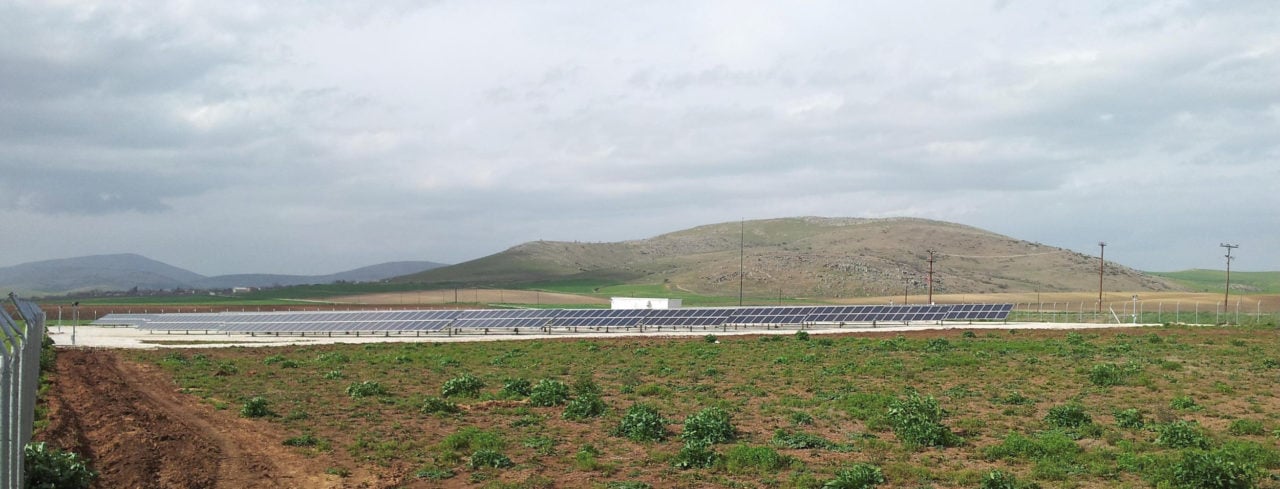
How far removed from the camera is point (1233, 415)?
83.6 ft

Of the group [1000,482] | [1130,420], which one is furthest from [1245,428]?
[1000,482]

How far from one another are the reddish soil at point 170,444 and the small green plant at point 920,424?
42.7 ft

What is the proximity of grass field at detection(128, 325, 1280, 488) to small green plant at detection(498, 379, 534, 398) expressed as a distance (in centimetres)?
8

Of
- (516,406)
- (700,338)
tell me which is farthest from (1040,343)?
(516,406)

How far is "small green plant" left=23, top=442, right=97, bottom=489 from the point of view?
14391 millimetres

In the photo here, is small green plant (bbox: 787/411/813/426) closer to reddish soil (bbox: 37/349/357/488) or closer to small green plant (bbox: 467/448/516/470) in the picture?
small green plant (bbox: 467/448/516/470)

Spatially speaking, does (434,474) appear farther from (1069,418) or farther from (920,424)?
(1069,418)

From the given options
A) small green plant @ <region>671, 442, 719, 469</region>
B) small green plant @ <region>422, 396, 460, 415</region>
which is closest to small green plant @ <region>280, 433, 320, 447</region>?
small green plant @ <region>422, 396, 460, 415</region>

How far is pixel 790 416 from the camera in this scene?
2581 cm

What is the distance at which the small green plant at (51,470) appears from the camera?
47.2 ft

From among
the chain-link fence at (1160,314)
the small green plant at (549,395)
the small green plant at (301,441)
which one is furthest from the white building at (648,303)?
the small green plant at (301,441)

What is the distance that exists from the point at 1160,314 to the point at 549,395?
94.7 m

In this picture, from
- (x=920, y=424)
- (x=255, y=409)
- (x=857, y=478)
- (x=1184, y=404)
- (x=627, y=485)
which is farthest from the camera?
(x=1184, y=404)

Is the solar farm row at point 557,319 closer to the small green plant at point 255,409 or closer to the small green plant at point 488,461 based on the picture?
the small green plant at point 255,409
